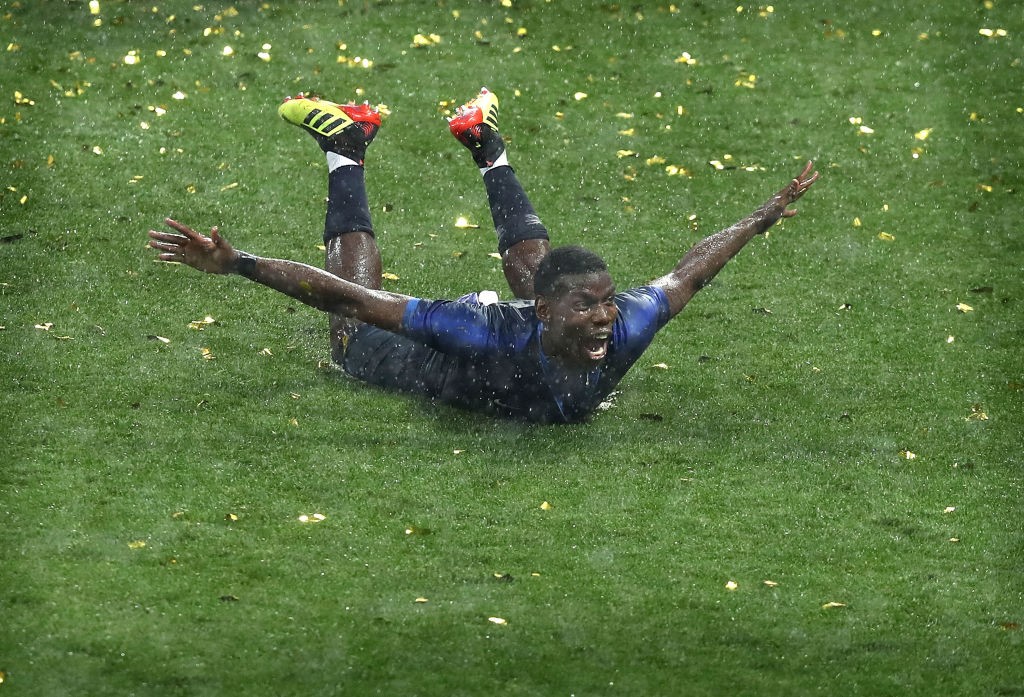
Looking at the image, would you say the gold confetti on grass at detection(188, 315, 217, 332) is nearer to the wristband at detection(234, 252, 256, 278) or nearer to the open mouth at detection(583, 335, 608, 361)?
the wristband at detection(234, 252, 256, 278)

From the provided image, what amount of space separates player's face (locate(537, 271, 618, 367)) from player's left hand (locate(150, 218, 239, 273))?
66.9 inches

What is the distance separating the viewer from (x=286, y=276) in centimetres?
811

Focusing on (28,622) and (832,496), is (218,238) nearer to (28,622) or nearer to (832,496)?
(28,622)

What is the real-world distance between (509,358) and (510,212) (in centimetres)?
173

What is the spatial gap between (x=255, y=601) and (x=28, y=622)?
97cm

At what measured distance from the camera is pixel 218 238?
26.1ft

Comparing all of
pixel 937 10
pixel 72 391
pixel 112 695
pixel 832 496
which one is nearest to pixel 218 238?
pixel 72 391

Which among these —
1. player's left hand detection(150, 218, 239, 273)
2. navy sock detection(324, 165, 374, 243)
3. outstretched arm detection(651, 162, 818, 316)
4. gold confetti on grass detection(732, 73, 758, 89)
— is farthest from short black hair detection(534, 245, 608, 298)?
gold confetti on grass detection(732, 73, 758, 89)

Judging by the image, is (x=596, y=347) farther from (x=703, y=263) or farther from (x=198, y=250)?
(x=198, y=250)

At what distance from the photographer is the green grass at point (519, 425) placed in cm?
682

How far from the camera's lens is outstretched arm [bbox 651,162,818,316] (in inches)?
348

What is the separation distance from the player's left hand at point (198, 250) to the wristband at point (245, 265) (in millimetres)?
21

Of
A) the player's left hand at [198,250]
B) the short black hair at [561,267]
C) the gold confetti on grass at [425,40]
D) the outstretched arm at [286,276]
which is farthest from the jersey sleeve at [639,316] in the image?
the gold confetti on grass at [425,40]

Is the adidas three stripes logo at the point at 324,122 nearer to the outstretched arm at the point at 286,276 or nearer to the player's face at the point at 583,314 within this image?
the outstretched arm at the point at 286,276
